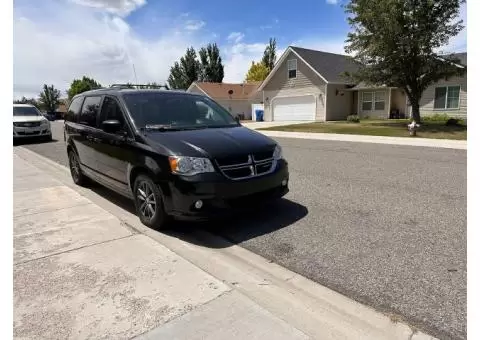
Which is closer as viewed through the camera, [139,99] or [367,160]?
[139,99]

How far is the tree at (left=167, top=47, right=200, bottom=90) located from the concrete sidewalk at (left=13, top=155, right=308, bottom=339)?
172 ft

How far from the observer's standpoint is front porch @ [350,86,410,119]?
2667cm

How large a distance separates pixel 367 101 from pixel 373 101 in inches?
21.4

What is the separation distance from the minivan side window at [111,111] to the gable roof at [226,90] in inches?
1416

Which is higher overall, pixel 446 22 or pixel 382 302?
pixel 446 22

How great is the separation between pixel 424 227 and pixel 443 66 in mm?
18384

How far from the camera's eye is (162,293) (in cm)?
307

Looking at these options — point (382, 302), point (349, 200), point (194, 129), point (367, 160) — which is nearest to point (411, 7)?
point (367, 160)

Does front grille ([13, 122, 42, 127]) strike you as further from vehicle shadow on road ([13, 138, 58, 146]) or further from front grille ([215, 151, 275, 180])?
front grille ([215, 151, 275, 180])

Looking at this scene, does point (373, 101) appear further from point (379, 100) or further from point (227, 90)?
point (227, 90)

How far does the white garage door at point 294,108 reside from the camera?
2912cm

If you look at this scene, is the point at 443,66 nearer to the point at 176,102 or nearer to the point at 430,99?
the point at 430,99

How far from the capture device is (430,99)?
24641 millimetres

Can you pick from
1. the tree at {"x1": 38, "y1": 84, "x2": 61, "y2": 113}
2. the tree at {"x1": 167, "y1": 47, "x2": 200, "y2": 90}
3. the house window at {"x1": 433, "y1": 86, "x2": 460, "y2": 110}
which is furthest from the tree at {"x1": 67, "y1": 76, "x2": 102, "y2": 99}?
the house window at {"x1": 433, "y1": 86, "x2": 460, "y2": 110}
